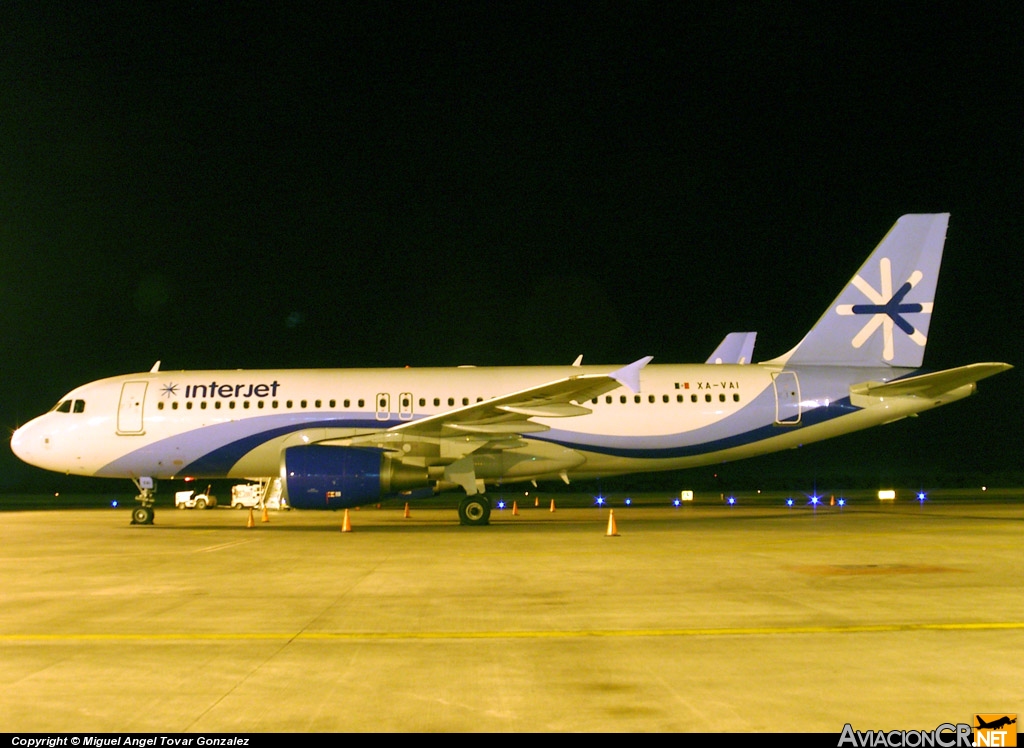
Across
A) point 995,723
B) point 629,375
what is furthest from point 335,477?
point 995,723

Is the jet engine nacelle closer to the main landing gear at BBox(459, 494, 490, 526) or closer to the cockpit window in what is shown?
the main landing gear at BBox(459, 494, 490, 526)

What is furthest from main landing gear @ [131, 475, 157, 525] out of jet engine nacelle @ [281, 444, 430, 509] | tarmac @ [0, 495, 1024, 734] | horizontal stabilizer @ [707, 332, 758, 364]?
horizontal stabilizer @ [707, 332, 758, 364]

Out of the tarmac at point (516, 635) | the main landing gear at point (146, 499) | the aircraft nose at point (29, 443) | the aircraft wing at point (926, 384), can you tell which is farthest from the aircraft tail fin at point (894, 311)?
the aircraft nose at point (29, 443)

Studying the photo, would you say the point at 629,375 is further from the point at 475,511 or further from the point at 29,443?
the point at 29,443

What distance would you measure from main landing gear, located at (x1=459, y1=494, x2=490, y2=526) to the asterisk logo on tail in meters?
8.91

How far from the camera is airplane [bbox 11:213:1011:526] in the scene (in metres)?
18.4

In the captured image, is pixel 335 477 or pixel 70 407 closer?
pixel 335 477

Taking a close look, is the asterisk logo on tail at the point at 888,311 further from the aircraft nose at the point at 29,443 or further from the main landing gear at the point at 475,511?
the aircraft nose at the point at 29,443

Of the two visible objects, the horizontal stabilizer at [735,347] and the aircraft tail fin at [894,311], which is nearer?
the aircraft tail fin at [894,311]

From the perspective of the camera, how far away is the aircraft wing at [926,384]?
17078 millimetres

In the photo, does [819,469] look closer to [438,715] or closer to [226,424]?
[226,424]

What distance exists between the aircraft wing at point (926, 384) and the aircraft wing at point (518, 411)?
5.47 meters

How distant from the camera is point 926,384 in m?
17.9

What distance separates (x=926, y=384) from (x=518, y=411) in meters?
8.39
